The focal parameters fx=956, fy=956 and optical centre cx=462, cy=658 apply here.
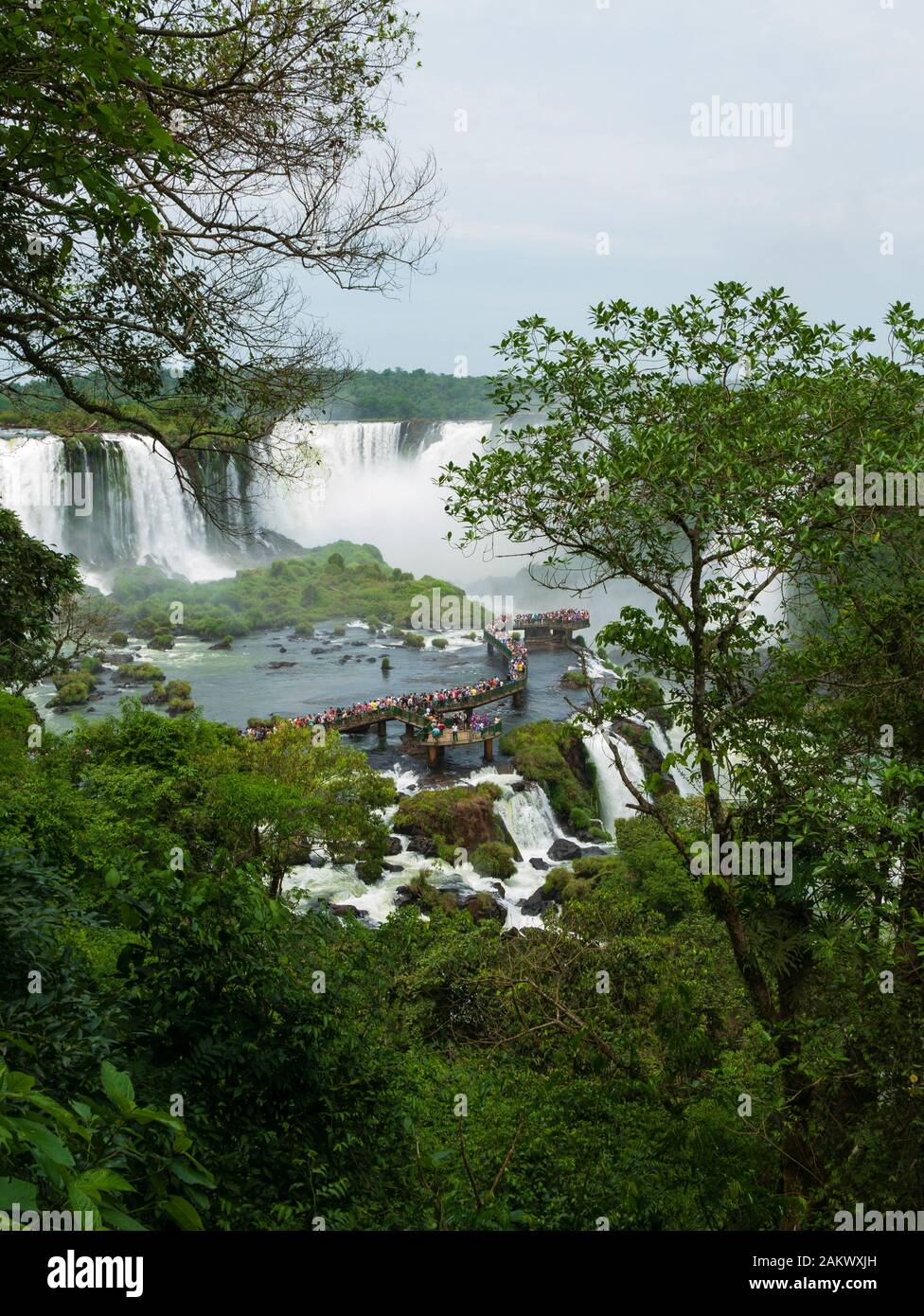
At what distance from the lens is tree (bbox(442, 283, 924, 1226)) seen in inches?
219

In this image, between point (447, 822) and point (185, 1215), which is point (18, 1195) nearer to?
point (185, 1215)

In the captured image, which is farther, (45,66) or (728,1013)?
(728,1013)

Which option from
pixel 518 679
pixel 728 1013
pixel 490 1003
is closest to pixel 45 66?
pixel 490 1003

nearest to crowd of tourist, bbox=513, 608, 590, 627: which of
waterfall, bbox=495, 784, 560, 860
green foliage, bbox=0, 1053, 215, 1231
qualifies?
waterfall, bbox=495, 784, 560, 860

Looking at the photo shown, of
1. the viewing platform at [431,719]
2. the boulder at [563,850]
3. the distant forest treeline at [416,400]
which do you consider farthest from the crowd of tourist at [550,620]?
the distant forest treeline at [416,400]

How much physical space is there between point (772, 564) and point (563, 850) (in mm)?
17177

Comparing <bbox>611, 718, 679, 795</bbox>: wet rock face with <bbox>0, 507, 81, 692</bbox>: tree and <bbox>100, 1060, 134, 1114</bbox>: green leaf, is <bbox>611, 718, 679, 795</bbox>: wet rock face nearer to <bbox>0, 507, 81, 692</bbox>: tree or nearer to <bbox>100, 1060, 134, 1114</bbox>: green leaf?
<bbox>0, 507, 81, 692</bbox>: tree

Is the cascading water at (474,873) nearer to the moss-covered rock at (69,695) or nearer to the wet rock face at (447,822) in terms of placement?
the wet rock face at (447,822)

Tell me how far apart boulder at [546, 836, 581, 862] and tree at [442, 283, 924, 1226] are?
1532cm

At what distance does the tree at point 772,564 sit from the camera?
18.2ft

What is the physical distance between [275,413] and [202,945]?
496 cm
